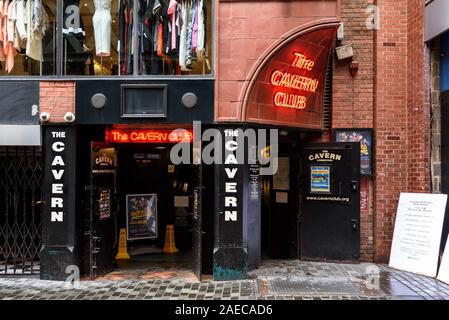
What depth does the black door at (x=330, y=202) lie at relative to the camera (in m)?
8.98

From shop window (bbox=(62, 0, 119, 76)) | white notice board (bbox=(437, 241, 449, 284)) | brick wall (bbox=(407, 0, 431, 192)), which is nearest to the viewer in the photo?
white notice board (bbox=(437, 241, 449, 284))

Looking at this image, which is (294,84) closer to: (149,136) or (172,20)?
(172,20)

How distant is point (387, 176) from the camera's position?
29.9ft

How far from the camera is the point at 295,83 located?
28.3 ft

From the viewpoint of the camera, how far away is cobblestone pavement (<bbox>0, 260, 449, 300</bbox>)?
7.02 m

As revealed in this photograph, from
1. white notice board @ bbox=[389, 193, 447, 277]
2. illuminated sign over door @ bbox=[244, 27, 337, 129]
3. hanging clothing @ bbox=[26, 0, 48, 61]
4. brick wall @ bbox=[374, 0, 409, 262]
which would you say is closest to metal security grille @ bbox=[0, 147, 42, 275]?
hanging clothing @ bbox=[26, 0, 48, 61]

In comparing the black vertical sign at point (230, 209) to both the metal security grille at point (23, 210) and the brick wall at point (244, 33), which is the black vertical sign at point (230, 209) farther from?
the metal security grille at point (23, 210)

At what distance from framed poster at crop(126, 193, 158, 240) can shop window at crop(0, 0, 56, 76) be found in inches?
142

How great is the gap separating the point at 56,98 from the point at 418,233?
728cm

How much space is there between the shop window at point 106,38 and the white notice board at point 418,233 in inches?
186

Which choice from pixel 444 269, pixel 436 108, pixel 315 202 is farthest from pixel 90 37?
pixel 444 269

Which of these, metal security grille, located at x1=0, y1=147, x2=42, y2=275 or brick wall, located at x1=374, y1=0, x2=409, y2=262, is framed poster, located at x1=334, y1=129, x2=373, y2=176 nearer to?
brick wall, located at x1=374, y1=0, x2=409, y2=262

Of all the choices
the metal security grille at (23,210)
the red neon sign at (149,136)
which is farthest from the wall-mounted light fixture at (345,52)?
the metal security grille at (23,210)

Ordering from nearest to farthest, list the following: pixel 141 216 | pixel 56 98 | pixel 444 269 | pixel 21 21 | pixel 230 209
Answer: pixel 444 269
pixel 230 209
pixel 56 98
pixel 21 21
pixel 141 216
